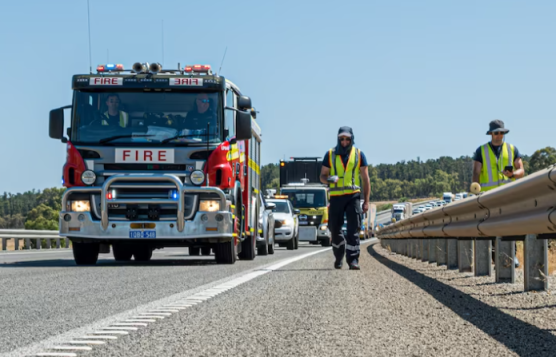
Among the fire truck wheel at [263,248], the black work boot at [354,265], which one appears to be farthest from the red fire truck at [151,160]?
the fire truck wheel at [263,248]

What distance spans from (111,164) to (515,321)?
8.71m

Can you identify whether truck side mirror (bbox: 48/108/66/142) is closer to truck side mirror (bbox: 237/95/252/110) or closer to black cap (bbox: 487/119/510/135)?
truck side mirror (bbox: 237/95/252/110)

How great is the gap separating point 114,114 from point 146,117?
52cm

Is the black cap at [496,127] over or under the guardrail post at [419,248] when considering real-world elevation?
over

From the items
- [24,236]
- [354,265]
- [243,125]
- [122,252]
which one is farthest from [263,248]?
[354,265]

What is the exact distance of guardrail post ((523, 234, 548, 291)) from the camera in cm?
752

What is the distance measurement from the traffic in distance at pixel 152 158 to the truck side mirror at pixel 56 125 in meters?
0.02

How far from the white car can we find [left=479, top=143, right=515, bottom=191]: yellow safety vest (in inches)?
680

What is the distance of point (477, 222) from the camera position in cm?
813

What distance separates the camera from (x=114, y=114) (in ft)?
44.8

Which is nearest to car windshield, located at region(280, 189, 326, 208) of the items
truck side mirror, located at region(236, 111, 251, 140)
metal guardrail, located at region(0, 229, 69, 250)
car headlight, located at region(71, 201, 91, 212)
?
metal guardrail, located at region(0, 229, 69, 250)

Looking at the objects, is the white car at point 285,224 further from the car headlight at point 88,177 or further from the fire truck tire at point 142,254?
the car headlight at point 88,177

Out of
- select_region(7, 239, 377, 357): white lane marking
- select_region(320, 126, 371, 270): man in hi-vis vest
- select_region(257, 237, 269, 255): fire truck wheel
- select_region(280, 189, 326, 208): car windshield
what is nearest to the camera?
select_region(7, 239, 377, 357): white lane marking

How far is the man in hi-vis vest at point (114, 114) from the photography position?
13555 mm
